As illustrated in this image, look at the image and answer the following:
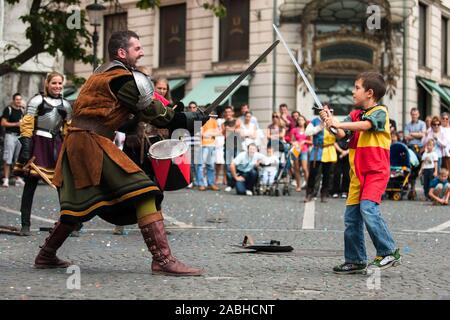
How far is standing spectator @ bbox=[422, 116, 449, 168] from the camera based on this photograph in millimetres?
17312

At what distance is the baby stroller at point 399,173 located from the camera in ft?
53.1

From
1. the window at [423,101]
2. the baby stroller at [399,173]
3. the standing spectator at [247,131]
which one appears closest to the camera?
the baby stroller at [399,173]

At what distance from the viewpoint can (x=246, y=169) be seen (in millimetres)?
17062

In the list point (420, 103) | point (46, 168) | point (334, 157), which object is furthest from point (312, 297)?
point (420, 103)

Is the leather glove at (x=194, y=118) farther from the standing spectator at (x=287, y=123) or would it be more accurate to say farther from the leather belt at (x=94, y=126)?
the standing spectator at (x=287, y=123)

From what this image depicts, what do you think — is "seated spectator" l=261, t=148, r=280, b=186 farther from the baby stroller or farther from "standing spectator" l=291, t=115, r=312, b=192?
the baby stroller

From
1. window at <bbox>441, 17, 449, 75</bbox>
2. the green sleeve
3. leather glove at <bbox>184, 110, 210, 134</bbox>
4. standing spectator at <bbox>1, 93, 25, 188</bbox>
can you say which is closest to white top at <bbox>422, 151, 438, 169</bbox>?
standing spectator at <bbox>1, 93, 25, 188</bbox>

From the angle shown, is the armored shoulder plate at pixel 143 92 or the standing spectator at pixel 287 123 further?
the standing spectator at pixel 287 123

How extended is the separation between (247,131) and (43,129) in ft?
32.7

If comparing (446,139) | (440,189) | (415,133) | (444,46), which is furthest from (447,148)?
(444,46)

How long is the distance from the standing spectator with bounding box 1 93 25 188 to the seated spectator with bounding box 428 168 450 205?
841 cm

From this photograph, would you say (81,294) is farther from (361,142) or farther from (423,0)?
(423,0)

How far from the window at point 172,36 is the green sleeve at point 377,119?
23590 mm

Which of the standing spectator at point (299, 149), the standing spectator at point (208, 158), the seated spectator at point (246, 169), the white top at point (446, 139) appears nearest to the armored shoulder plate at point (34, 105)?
the seated spectator at point (246, 169)
